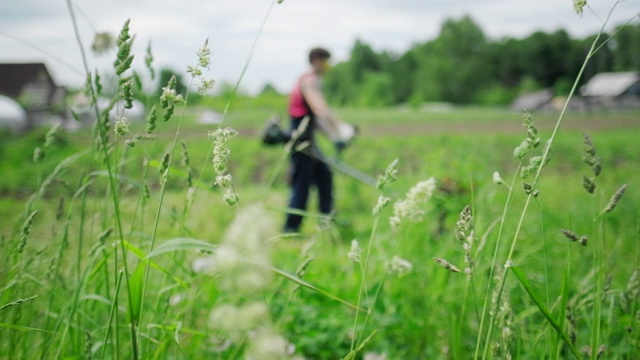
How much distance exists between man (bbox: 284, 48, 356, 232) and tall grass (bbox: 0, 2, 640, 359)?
21.8 inches

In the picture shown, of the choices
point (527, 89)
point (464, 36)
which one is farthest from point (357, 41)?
point (527, 89)

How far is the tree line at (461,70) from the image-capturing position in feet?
242

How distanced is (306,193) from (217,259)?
467 centimetres

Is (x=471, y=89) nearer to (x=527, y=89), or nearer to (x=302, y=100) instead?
(x=527, y=89)

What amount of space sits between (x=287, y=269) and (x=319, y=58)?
3073 mm

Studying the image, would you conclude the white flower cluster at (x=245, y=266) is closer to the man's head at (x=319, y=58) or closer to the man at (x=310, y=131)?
the man at (x=310, y=131)

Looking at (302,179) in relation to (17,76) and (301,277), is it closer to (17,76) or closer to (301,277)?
(301,277)

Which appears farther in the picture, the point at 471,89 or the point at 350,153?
the point at 471,89

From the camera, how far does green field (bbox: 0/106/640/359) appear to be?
2.65 ft

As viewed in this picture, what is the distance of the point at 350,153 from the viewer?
437 inches

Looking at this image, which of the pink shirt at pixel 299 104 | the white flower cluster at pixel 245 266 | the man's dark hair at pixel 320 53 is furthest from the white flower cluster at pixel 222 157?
the man's dark hair at pixel 320 53

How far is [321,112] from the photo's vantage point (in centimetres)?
484

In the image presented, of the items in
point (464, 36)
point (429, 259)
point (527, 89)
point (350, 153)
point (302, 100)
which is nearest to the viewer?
point (429, 259)

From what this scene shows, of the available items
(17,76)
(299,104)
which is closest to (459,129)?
(299,104)
